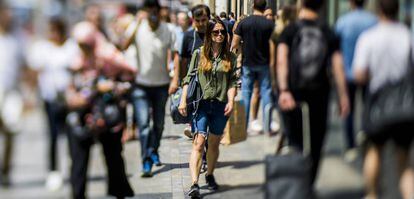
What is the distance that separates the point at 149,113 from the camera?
17.9 feet

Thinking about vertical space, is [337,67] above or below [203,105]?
above

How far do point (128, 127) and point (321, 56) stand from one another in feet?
3.24

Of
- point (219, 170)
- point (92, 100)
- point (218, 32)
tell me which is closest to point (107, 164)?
A: point (92, 100)

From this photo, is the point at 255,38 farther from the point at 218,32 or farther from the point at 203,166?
the point at 203,166

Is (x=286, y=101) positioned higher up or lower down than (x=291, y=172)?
higher up

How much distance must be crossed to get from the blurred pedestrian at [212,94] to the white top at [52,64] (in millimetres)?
1916

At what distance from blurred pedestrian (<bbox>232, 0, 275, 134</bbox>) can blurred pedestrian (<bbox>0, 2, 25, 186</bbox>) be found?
1006 mm

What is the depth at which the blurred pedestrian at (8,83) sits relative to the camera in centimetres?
304

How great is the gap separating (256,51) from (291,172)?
0.84 metres

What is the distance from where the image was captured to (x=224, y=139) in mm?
5285

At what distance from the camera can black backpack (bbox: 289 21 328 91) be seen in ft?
11.4

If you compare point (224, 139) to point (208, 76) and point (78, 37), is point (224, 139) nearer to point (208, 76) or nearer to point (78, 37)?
point (208, 76)

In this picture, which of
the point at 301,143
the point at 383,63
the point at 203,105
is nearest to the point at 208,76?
the point at 203,105

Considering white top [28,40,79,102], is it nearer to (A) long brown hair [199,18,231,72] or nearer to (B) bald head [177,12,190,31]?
(A) long brown hair [199,18,231,72]
